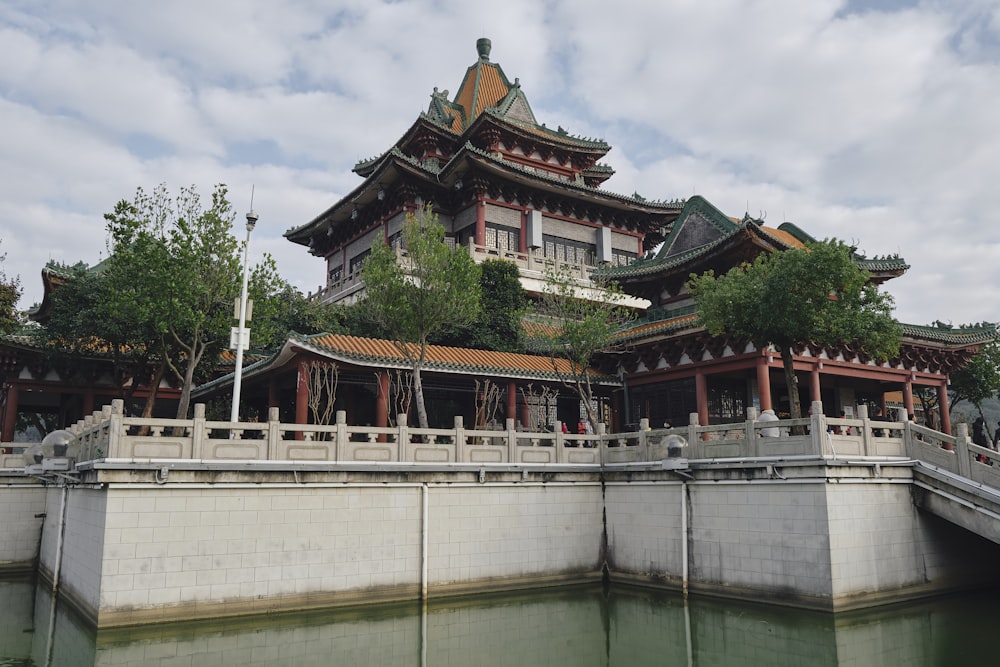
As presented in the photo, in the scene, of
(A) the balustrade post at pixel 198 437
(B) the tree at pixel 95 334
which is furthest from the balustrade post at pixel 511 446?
(B) the tree at pixel 95 334

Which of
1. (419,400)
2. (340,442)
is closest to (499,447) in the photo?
(419,400)

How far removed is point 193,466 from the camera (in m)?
16.2

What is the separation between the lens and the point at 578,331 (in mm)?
24016

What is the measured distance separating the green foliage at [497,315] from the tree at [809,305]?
416 inches

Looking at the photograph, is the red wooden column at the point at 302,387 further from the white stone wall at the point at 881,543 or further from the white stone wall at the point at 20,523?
the white stone wall at the point at 881,543

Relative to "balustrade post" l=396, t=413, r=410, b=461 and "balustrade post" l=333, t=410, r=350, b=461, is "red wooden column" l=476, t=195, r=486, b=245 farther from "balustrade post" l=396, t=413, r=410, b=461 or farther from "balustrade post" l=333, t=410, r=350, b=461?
"balustrade post" l=333, t=410, r=350, b=461

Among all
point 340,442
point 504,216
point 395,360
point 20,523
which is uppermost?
point 504,216

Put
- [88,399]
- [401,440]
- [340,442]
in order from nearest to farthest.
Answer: [340,442]
[401,440]
[88,399]

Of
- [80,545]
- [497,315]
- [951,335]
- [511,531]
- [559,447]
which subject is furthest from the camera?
[497,315]

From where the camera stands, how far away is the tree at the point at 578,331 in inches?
949

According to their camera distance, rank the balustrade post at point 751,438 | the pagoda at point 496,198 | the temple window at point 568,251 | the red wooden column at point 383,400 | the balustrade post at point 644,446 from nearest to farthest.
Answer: the balustrade post at point 751,438 → the balustrade post at point 644,446 → the red wooden column at point 383,400 → the pagoda at point 496,198 → the temple window at point 568,251

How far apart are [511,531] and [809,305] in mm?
9474

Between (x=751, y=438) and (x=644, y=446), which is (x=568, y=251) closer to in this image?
(x=644, y=446)

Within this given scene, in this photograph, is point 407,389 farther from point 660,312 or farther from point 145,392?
point 145,392
